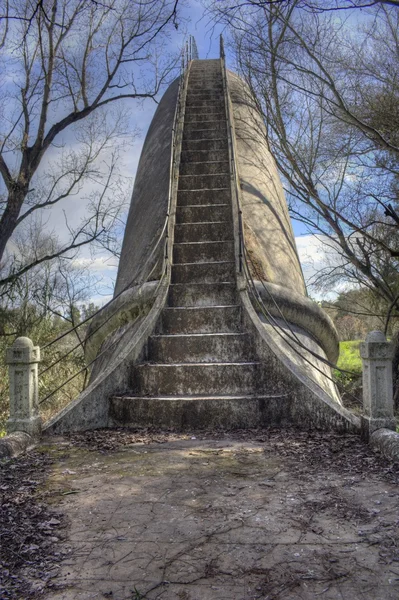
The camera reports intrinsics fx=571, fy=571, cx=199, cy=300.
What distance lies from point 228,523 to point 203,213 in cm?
624

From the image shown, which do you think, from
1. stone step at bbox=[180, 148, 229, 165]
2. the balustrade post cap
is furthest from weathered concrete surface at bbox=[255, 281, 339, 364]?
stone step at bbox=[180, 148, 229, 165]

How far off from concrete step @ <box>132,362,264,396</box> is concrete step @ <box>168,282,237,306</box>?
4.34 ft

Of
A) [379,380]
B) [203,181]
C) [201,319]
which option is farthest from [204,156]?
[379,380]

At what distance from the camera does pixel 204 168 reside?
10102 mm

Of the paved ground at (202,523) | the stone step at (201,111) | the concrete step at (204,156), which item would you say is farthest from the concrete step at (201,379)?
the stone step at (201,111)

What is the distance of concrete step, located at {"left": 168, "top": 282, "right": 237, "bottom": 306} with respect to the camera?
7.56 metres

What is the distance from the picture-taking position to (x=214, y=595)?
253cm

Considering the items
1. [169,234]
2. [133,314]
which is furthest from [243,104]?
[133,314]

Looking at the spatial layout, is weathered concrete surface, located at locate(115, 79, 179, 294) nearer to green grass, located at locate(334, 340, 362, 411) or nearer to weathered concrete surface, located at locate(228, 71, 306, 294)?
weathered concrete surface, located at locate(228, 71, 306, 294)

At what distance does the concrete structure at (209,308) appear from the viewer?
6.01 metres

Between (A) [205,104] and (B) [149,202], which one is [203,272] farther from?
(A) [205,104]

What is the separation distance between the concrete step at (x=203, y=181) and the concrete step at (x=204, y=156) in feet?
1.93

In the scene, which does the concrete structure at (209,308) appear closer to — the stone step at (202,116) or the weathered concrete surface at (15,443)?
the stone step at (202,116)

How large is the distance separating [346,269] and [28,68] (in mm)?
9347
